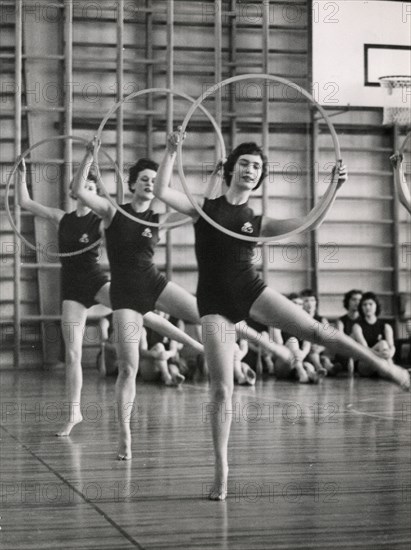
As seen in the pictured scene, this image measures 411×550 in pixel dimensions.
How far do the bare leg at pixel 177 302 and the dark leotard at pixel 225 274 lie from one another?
968 millimetres

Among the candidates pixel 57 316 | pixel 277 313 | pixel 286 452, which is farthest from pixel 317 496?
pixel 57 316

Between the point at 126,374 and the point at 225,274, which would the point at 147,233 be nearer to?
the point at 126,374

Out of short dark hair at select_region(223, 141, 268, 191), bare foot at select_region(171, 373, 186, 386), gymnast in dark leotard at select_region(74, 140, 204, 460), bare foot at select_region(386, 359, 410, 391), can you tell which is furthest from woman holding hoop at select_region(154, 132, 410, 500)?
bare foot at select_region(171, 373, 186, 386)

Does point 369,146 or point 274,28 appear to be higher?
point 274,28

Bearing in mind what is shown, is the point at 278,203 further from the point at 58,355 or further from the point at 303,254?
the point at 58,355

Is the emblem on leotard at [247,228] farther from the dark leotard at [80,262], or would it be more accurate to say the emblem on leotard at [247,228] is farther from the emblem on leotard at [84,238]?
the emblem on leotard at [84,238]

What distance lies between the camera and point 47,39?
36.4 feet

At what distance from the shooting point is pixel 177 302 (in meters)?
5.18

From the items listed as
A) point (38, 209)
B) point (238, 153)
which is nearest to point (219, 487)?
point (238, 153)

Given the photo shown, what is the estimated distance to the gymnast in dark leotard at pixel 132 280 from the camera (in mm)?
4949

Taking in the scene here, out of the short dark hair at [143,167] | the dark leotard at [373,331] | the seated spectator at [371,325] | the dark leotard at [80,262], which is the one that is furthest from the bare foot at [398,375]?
the dark leotard at [373,331]

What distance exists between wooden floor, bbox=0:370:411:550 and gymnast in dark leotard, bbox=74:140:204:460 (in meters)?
0.45

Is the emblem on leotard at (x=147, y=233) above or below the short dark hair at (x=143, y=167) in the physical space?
below

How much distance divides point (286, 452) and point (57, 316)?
6253mm
